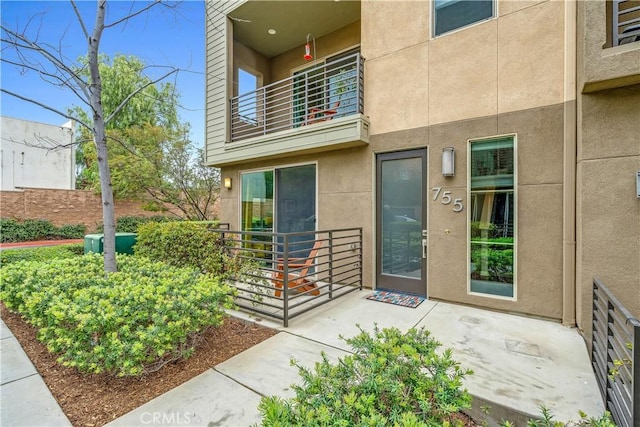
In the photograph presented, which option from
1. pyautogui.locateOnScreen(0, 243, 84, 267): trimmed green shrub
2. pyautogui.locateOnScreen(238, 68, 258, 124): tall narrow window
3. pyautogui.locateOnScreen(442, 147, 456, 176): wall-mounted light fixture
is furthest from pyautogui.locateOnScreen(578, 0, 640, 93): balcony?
pyautogui.locateOnScreen(0, 243, 84, 267): trimmed green shrub

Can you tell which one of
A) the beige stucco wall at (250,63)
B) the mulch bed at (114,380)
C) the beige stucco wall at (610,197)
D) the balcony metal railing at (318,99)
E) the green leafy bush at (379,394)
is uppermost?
the beige stucco wall at (250,63)

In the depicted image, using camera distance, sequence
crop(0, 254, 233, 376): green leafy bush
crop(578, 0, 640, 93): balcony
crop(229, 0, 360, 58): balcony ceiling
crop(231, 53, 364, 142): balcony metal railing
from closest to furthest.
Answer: crop(0, 254, 233, 376): green leafy bush, crop(578, 0, 640, 93): balcony, crop(231, 53, 364, 142): balcony metal railing, crop(229, 0, 360, 58): balcony ceiling

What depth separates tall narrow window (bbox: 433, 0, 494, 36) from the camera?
4.28 metres

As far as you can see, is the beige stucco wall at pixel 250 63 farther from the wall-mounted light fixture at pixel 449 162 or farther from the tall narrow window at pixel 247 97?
the wall-mounted light fixture at pixel 449 162

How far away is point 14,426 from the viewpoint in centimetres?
197

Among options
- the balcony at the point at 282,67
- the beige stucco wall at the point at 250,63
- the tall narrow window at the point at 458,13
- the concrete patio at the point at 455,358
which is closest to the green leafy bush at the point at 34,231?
the balcony at the point at 282,67

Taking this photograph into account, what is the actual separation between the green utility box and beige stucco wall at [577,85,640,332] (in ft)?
26.3

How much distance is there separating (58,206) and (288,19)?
13.6 metres

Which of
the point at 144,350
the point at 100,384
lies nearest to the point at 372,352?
the point at 144,350

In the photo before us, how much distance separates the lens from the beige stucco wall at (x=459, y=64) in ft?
12.6

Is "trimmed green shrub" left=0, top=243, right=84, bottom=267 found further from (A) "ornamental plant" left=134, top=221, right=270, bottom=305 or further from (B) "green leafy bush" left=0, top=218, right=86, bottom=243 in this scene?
(B) "green leafy bush" left=0, top=218, right=86, bottom=243

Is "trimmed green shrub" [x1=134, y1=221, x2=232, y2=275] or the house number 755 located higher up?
the house number 755

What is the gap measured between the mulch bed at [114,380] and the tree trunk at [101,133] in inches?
48.3

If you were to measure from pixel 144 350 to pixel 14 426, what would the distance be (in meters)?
0.82
